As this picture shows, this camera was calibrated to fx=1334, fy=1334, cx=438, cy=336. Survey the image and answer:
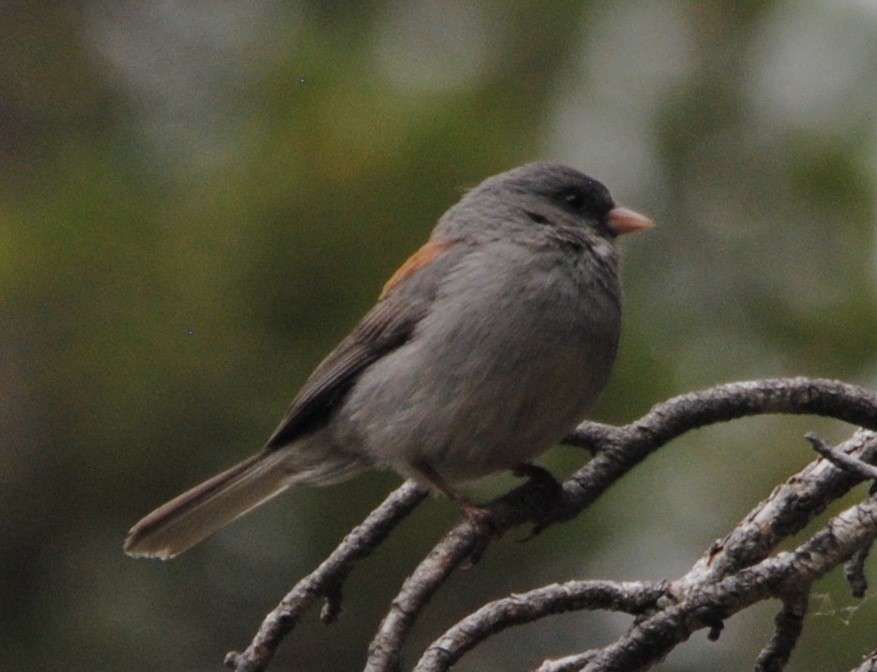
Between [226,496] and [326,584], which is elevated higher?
[226,496]

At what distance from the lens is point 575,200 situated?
12.8 ft

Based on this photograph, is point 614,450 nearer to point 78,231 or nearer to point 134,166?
point 78,231

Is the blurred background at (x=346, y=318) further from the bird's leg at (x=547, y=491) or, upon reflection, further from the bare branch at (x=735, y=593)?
the bare branch at (x=735, y=593)

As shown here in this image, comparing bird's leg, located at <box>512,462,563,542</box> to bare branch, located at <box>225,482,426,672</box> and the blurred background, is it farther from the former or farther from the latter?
the blurred background

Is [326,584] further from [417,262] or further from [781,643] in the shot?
[417,262]

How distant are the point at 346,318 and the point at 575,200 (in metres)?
0.79

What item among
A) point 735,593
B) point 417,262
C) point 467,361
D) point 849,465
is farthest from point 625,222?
point 735,593

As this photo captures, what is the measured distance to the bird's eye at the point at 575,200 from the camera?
3891mm

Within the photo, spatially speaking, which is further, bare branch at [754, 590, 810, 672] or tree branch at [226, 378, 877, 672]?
bare branch at [754, 590, 810, 672]

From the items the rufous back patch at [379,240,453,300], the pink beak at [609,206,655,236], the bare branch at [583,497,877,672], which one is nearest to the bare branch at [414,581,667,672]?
the bare branch at [583,497,877,672]

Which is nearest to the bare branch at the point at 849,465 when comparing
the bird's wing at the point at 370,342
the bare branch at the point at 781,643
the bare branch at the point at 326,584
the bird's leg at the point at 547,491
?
the bare branch at the point at 781,643

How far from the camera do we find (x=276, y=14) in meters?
5.49

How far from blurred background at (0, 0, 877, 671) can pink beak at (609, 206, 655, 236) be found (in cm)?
39

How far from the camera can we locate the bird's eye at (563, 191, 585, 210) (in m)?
3.89
